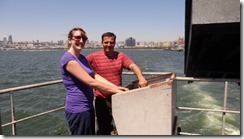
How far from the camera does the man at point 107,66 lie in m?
3.42

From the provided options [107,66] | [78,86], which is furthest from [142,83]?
[78,86]

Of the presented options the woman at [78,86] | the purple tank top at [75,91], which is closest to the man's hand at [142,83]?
the woman at [78,86]

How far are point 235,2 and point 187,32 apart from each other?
121 cm

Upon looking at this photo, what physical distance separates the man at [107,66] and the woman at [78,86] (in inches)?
24.5

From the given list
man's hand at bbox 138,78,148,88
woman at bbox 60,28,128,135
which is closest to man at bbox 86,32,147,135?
man's hand at bbox 138,78,148,88

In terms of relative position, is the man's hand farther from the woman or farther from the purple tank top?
the purple tank top

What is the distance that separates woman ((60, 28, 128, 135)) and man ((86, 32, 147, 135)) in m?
0.62

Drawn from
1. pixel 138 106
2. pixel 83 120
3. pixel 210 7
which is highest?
pixel 210 7

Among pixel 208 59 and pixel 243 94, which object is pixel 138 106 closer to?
pixel 243 94

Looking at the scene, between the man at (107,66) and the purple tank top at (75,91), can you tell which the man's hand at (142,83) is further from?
the purple tank top at (75,91)

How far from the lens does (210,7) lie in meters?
2.24

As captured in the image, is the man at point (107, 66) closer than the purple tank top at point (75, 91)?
No

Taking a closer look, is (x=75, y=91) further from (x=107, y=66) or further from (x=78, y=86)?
(x=107, y=66)

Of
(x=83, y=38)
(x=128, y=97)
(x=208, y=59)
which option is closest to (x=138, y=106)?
(x=128, y=97)
